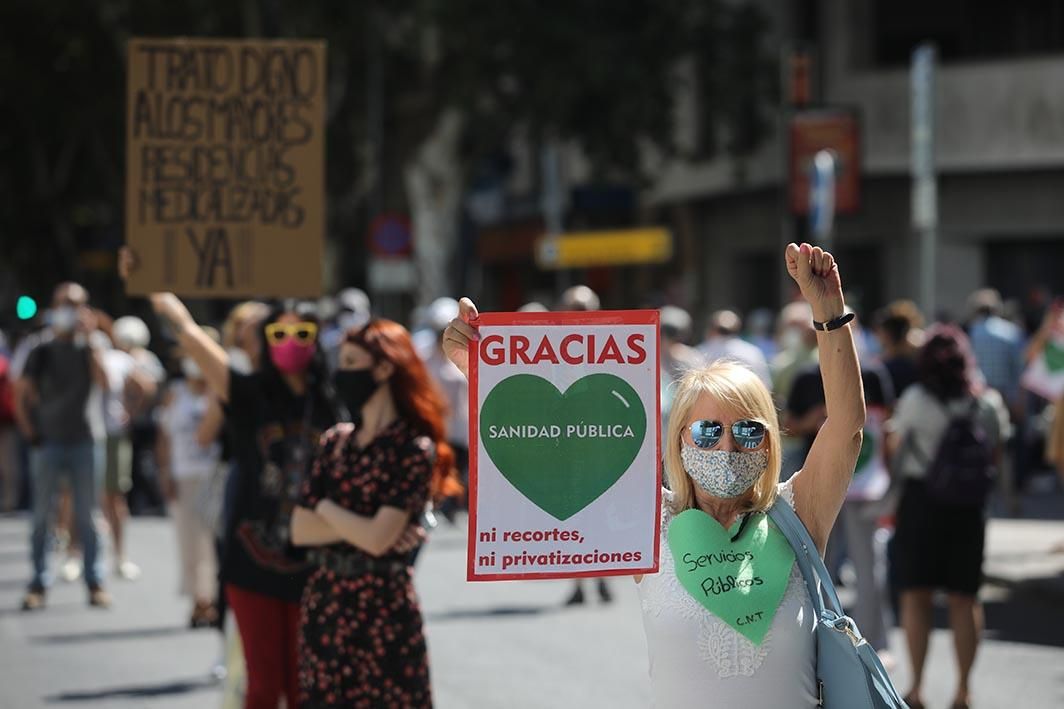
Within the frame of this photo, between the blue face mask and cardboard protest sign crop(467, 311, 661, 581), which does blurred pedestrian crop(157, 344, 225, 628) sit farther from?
the blue face mask

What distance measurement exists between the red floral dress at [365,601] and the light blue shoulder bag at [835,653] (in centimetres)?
221

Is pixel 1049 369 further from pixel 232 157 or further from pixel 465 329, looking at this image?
pixel 465 329

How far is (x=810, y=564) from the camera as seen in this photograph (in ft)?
14.0

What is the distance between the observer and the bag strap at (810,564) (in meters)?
4.26

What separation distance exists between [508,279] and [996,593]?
34.3m

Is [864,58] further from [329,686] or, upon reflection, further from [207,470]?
[329,686]

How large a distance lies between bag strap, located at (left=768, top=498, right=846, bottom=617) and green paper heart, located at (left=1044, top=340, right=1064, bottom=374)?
12718 mm

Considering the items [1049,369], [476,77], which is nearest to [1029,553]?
[1049,369]

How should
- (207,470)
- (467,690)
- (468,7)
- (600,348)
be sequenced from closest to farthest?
(600,348)
(467,690)
(207,470)
(468,7)

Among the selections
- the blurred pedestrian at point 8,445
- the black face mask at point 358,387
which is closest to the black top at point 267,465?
the black face mask at point 358,387

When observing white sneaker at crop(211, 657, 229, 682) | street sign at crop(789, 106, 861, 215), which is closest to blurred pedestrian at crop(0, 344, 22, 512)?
street sign at crop(789, 106, 861, 215)

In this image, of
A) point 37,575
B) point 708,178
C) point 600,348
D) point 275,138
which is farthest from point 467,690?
point 708,178

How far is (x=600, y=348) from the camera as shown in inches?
177

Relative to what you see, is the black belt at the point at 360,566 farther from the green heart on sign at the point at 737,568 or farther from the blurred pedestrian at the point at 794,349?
the blurred pedestrian at the point at 794,349
